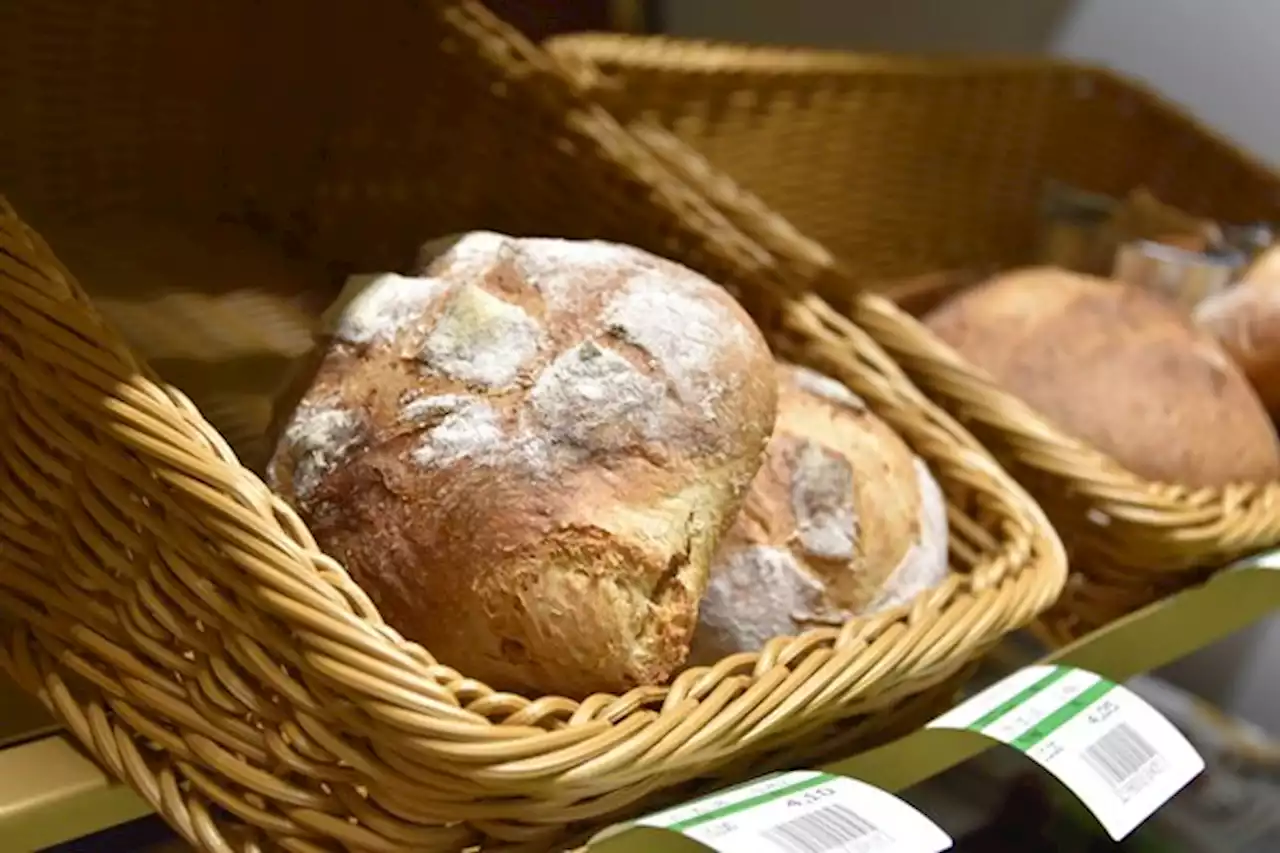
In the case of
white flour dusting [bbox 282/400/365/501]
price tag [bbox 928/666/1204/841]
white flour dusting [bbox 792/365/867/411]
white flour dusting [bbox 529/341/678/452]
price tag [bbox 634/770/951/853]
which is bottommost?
price tag [bbox 928/666/1204/841]

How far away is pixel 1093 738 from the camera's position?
2.31ft

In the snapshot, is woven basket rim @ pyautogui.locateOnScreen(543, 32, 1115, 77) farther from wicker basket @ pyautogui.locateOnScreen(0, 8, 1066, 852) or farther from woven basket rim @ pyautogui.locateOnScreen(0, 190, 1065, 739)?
woven basket rim @ pyautogui.locateOnScreen(0, 190, 1065, 739)

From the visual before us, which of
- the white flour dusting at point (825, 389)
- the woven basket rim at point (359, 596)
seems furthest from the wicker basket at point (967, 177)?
the woven basket rim at point (359, 596)

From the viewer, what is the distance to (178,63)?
43.9 inches

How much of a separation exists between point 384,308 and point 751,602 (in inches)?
9.0

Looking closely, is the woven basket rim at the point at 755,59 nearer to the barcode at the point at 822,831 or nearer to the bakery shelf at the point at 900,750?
the bakery shelf at the point at 900,750

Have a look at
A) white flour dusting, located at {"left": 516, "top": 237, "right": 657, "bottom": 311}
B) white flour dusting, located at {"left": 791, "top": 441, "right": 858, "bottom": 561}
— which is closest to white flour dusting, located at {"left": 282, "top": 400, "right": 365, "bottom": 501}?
white flour dusting, located at {"left": 516, "top": 237, "right": 657, "bottom": 311}

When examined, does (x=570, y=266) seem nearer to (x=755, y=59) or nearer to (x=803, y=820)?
(x=803, y=820)

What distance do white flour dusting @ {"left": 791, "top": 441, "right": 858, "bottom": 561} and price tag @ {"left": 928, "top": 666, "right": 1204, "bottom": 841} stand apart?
0.10m

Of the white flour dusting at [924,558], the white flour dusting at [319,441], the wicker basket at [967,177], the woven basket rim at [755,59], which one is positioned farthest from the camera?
the woven basket rim at [755,59]

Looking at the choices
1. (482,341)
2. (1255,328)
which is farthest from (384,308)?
(1255,328)

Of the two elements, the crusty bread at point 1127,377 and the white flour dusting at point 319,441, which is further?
the crusty bread at point 1127,377

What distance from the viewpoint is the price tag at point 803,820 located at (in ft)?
1.86

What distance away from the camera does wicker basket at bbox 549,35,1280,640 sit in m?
0.93
